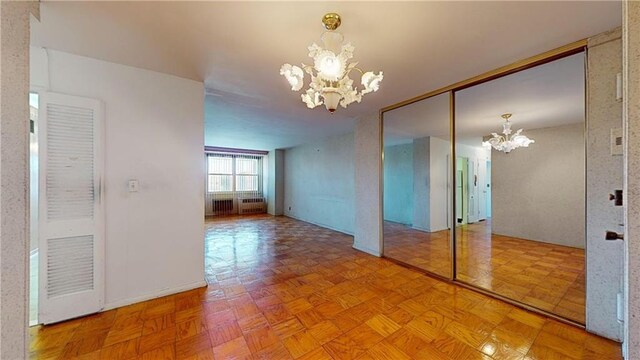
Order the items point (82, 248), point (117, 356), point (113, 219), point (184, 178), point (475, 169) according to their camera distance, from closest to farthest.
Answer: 1. point (117, 356)
2. point (82, 248)
3. point (113, 219)
4. point (184, 178)
5. point (475, 169)

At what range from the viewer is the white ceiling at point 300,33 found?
1.47 metres

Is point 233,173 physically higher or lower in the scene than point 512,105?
lower

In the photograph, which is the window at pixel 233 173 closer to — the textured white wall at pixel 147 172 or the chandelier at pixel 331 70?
the textured white wall at pixel 147 172

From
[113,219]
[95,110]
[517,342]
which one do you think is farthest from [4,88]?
[517,342]

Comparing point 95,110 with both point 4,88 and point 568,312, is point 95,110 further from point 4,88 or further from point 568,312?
point 568,312

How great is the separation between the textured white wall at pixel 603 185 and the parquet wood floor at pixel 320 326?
269mm

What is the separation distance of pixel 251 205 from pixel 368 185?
228 inches

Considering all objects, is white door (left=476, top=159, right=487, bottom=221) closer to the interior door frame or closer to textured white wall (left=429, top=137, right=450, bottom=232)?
textured white wall (left=429, top=137, right=450, bottom=232)

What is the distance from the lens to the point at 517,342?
1696mm

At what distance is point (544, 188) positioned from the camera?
14.6ft

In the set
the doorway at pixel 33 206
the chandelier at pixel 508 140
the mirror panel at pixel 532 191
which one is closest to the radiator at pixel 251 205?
the doorway at pixel 33 206

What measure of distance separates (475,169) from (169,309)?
753cm

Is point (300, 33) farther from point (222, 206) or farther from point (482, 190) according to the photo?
point (222, 206)

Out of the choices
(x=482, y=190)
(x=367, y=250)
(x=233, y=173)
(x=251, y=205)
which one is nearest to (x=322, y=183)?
(x=367, y=250)
